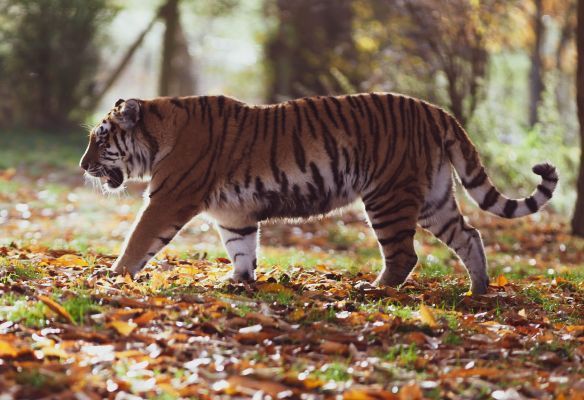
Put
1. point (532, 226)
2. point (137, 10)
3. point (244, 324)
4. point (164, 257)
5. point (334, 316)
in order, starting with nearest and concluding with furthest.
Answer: point (244, 324), point (334, 316), point (164, 257), point (532, 226), point (137, 10)

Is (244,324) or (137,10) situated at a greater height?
(137,10)

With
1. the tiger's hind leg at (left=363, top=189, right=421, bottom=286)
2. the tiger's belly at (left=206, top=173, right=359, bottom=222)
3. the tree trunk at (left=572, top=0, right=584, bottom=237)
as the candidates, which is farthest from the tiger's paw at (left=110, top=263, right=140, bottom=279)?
the tree trunk at (left=572, top=0, right=584, bottom=237)

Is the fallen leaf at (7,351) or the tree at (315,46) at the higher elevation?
the tree at (315,46)

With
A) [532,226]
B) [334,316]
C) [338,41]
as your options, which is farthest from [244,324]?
[338,41]

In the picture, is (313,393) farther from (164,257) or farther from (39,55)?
(39,55)

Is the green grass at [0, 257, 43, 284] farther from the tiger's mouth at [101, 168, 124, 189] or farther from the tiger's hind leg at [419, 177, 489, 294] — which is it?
the tiger's hind leg at [419, 177, 489, 294]

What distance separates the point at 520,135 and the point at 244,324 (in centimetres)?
1373

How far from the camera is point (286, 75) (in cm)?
2350

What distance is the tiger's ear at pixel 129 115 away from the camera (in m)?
6.74

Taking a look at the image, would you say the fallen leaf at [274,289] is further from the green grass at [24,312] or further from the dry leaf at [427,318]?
the green grass at [24,312]

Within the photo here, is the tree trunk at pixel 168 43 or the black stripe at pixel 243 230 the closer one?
the black stripe at pixel 243 230

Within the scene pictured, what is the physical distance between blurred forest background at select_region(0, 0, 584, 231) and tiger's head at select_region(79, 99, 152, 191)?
10.2 metres

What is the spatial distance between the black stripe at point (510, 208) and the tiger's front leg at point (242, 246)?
6.45ft

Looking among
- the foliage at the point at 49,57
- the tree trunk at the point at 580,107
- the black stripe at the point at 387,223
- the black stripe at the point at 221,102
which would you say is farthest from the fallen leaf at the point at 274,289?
the foliage at the point at 49,57
